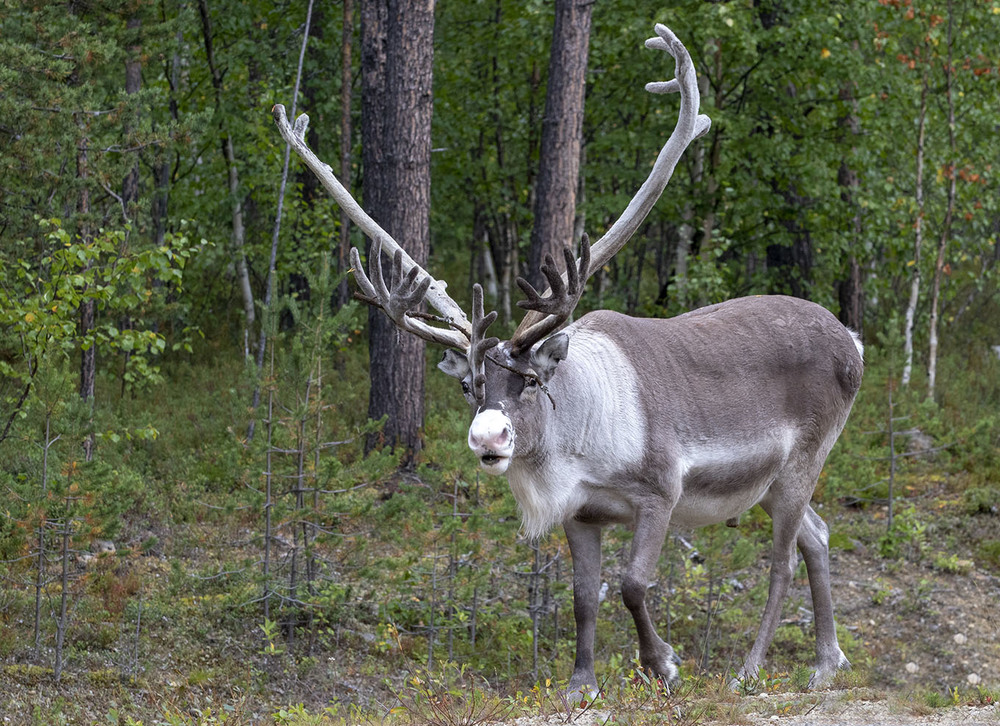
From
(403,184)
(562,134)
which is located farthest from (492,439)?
(562,134)

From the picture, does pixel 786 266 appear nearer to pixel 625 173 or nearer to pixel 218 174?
pixel 625 173

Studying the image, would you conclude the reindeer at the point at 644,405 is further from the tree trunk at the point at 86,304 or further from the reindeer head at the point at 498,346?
the tree trunk at the point at 86,304

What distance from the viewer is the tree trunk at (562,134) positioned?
1078cm

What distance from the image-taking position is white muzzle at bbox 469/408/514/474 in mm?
4766

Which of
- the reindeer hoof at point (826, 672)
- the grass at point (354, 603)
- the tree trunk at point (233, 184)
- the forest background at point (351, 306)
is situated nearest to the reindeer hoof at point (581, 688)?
the grass at point (354, 603)

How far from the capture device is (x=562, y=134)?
10.8m

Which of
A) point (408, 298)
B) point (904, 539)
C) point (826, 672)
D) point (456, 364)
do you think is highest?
point (408, 298)

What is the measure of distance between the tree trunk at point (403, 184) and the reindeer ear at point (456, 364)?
4.73 meters

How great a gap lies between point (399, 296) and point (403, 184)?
5205mm

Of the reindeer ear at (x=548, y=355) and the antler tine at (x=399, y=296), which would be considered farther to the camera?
the antler tine at (x=399, y=296)

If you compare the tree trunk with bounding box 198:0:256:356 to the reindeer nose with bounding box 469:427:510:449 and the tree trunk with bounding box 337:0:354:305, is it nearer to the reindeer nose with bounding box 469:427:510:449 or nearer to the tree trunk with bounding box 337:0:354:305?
the tree trunk with bounding box 337:0:354:305

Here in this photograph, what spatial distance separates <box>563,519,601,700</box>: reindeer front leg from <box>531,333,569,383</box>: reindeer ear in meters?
0.85

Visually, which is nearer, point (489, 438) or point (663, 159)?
point (489, 438)

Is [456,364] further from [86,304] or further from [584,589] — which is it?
[86,304]
